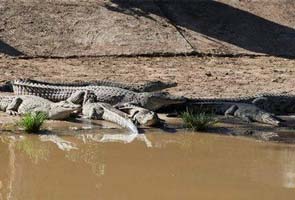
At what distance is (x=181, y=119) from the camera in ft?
34.2

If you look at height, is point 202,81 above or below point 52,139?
above

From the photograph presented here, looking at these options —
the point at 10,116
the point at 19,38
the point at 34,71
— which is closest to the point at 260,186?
the point at 10,116

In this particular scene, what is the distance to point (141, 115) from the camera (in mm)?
9836

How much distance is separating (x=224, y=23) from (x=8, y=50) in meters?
6.55

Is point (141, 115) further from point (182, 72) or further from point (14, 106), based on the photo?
point (182, 72)

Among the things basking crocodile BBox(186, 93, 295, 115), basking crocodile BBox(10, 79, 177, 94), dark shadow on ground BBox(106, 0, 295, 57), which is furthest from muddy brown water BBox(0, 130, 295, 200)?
dark shadow on ground BBox(106, 0, 295, 57)

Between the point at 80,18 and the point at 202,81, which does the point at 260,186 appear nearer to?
the point at 202,81

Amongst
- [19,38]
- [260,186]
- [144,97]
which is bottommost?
[260,186]

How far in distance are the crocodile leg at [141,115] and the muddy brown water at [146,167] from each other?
0.49 meters

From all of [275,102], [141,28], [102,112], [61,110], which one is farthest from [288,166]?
[141,28]

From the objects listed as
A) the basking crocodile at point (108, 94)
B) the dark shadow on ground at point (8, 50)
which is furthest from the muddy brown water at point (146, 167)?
the dark shadow on ground at point (8, 50)

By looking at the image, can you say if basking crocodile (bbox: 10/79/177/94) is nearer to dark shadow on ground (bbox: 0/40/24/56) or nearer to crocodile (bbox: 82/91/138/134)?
crocodile (bbox: 82/91/138/134)

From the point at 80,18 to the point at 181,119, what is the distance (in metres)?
8.10

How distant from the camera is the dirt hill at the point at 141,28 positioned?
16578 mm
